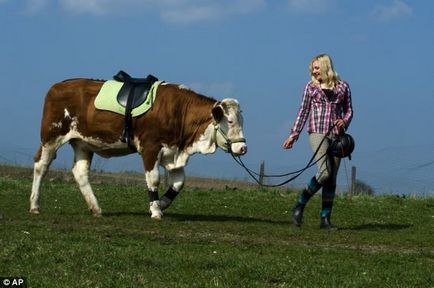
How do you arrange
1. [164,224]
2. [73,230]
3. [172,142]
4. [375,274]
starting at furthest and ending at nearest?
1. [172,142]
2. [164,224]
3. [73,230]
4. [375,274]

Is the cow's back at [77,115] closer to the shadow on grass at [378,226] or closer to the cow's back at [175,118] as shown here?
the cow's back at [175,118]

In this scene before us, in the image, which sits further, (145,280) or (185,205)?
(185,205)

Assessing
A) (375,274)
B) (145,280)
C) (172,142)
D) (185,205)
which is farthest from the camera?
(185,205)

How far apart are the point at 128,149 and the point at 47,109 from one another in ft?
5.11

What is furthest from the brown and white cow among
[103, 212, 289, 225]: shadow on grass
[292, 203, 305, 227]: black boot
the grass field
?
[292, 203, 305, 227]: black boot

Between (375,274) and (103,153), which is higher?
(103,153)

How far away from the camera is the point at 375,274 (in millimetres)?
8133

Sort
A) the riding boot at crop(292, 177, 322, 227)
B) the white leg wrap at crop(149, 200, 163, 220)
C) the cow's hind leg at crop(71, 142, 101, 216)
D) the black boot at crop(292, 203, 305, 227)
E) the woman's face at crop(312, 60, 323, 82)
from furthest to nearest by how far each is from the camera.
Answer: the cow's hind leg at crop(71, 142, 101, 216)
the white leg wrap at crop(149, 200, 163, 220)
the black boot at crop(292, 203, 305, 227)
the riding boot at crop(292, 177, 322, 227)
the woman's face at crop(312, 60, 323, 82)

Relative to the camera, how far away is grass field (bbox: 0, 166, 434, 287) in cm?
758

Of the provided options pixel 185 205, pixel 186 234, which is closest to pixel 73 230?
pixel 186 234

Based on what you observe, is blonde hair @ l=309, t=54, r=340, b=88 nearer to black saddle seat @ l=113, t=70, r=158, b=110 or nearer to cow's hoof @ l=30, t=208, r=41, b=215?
black saddle seat @ l=113, t=70, r=158, b=110

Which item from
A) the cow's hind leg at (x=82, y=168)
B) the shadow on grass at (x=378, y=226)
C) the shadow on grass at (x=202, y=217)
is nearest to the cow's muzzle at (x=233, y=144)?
the shadow on grass at (x=202, y=217)

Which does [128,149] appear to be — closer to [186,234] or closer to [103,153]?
[103,153]

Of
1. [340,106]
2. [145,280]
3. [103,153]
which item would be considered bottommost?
[145,280]
